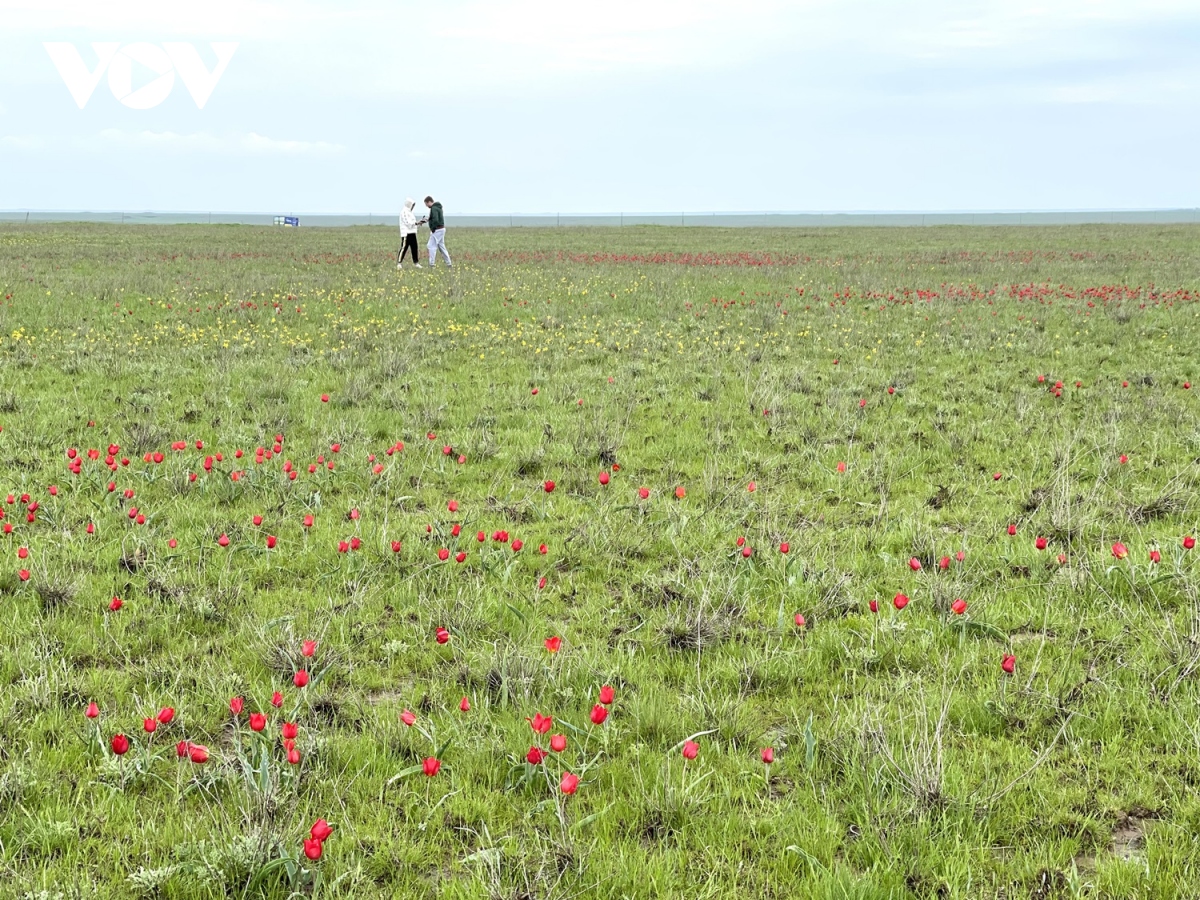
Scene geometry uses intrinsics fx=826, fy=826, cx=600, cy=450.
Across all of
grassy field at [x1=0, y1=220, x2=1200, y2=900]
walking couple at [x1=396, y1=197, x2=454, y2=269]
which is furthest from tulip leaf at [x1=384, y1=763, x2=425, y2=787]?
walking couple at [x1=396, y1=197, x2=454, y2=269]

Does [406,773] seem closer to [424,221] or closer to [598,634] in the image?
[598,634]

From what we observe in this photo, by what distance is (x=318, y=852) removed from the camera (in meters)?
2.63

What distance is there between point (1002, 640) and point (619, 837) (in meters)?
2.59

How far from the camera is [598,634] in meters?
4.82

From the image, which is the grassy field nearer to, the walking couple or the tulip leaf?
the tulip leaf

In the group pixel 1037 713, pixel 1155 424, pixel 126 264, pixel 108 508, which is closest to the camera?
pixel 1037 713

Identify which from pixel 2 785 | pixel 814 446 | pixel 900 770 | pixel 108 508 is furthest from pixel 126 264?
pixel 900 770

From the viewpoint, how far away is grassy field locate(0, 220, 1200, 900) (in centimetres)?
308

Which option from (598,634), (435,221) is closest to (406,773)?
(598,634)

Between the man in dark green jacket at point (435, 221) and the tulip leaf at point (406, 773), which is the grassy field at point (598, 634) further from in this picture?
the man in dark green jacket at point (435, 221)

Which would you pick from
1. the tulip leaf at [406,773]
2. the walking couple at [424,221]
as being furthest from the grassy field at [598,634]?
the walking couple at [424,221]

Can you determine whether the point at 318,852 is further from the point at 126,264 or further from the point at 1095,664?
the point at 126,264

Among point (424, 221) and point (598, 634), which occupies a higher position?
point (424, 221)

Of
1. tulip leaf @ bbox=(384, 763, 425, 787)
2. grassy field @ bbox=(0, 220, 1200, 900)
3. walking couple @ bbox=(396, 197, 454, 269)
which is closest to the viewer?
grassy field @ bbox=(0, 220, 1200, 900)
